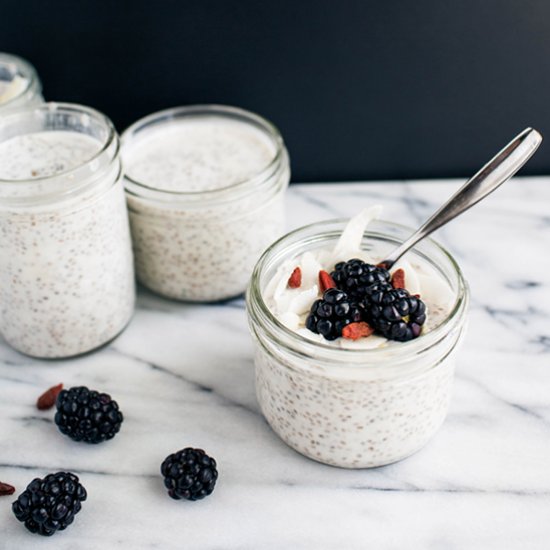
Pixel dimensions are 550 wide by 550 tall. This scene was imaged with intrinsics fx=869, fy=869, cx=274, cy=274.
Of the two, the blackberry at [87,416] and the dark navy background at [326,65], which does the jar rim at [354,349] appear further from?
the dark navy background at [326,65]

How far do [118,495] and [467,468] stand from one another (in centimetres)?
50

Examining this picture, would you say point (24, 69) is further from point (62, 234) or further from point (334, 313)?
point (334, 313)

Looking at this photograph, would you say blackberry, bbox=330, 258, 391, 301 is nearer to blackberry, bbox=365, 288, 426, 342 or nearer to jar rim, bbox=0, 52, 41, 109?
blackberry, bbox=365, 288, 426, 342

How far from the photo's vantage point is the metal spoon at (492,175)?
1.19m

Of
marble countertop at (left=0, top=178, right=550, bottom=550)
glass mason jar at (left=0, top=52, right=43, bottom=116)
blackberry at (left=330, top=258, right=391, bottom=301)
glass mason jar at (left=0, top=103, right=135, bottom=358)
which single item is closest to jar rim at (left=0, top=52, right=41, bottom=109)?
glass mason jar at (left=0, top=52, right=43, bottom=116)

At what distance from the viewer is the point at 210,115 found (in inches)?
66.3

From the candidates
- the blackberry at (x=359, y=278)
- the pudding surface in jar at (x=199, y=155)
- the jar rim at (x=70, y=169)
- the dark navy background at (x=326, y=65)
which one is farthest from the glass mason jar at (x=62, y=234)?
the blackberry at (x=359, y=278)

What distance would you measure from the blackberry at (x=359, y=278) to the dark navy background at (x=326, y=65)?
571 mm

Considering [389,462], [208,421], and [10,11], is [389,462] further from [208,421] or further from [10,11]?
[10,11]

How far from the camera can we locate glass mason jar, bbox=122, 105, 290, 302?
1.47m

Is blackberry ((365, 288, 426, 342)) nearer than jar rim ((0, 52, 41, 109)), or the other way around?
blackberry ((365, 288, 426, 342))

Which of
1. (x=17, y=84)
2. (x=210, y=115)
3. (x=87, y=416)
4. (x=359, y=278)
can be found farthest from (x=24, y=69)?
(x=359, y=278)

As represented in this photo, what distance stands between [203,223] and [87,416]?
0.39 meters

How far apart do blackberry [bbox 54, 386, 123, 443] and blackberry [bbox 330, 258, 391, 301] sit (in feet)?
1.28
